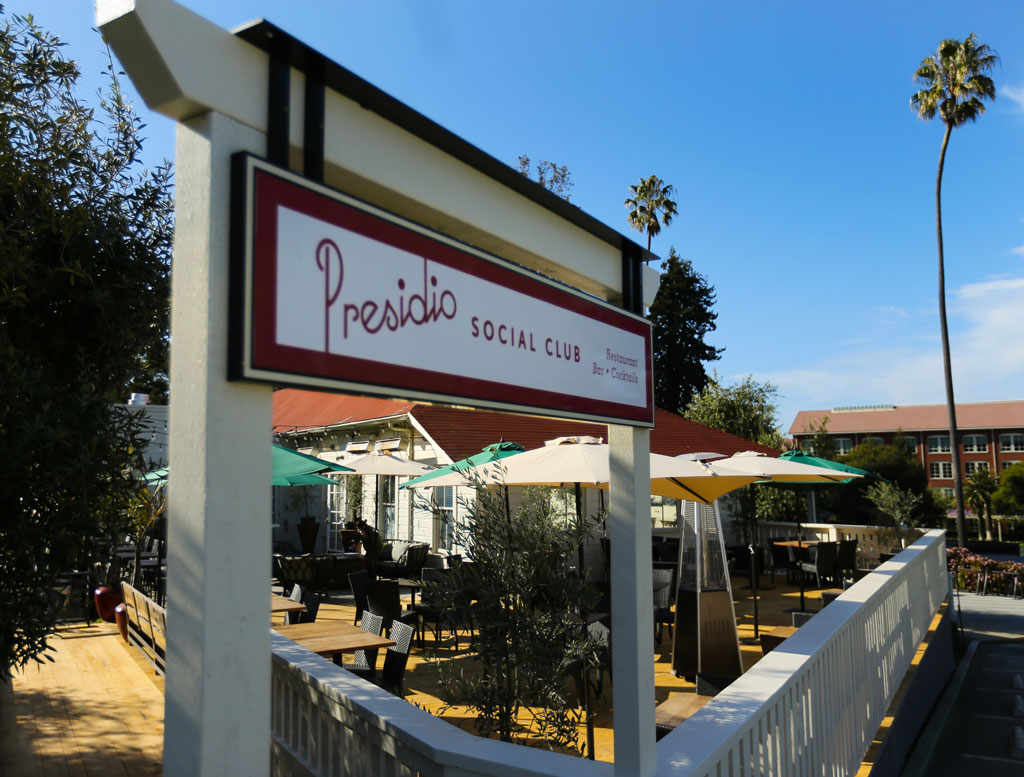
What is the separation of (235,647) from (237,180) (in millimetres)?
1044

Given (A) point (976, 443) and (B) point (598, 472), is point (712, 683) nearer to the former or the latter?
(B) point (598, 472)

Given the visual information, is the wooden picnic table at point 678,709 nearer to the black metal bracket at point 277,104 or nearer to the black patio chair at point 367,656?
the black patio chair at point 367,656

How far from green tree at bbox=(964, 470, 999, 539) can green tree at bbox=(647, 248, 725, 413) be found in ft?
67.1

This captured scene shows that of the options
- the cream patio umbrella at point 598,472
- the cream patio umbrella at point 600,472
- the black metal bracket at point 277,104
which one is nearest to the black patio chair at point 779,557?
the cream patio umbrella at point 600,472

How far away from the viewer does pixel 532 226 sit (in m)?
2.77

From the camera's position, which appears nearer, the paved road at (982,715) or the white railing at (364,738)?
the white railing at (364,738)

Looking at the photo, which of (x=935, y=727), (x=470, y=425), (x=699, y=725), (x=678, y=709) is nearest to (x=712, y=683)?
(x=678, y=709)

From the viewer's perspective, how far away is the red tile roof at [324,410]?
1655 cm

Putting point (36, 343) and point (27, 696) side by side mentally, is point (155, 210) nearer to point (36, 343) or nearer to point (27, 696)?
point (36, 343)

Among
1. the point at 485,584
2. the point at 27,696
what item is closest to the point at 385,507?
the point at 27,696

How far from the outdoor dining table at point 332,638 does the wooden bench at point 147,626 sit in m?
1.07

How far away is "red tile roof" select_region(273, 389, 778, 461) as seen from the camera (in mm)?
15000

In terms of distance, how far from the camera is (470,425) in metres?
15.8

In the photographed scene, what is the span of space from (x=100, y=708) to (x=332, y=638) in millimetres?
2260
